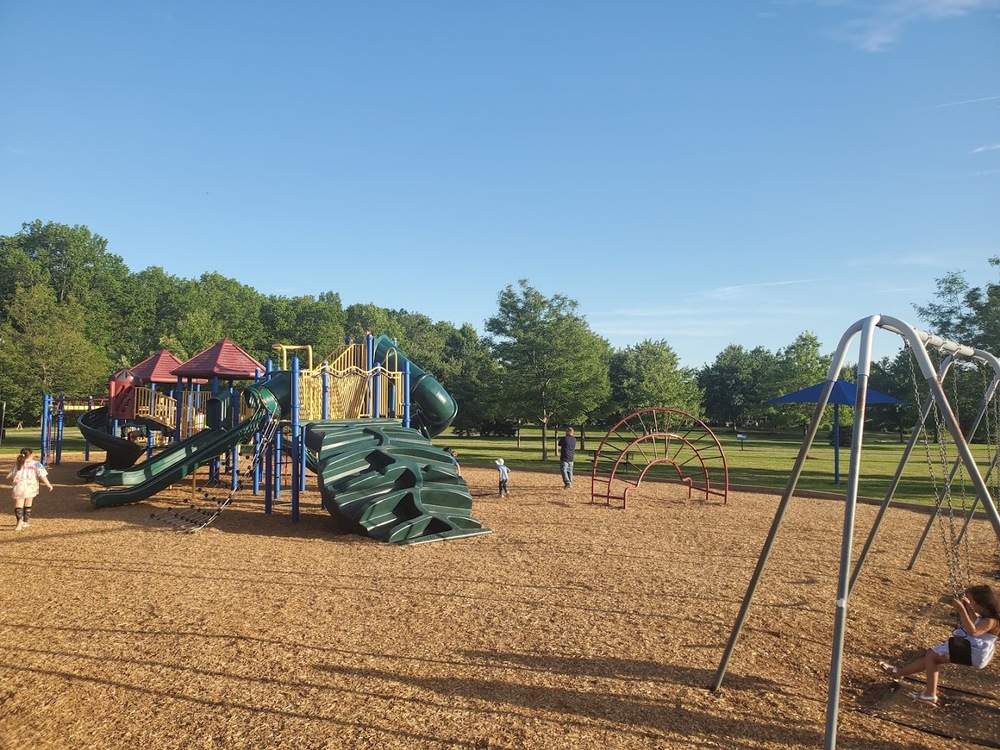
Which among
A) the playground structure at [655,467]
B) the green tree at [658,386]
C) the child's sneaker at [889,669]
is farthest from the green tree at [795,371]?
the child's sneaker at [889,669]

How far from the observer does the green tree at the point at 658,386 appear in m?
38.4

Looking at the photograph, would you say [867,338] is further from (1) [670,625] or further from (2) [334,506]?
(2) [334,506]

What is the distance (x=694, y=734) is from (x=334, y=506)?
25.8ft

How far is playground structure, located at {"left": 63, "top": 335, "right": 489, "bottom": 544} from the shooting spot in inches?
444

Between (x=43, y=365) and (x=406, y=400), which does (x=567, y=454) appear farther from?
(x=43, y=365)

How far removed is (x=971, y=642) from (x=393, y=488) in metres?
8.61

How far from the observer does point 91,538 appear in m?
11.2

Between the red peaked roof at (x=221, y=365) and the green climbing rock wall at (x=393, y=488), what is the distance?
8734mm

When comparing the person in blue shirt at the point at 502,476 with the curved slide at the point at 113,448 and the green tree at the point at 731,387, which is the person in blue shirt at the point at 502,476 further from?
the green tree at the point at 731,387

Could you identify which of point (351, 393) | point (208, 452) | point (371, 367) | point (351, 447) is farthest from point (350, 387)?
point (208, 452)

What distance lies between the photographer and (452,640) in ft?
20.6

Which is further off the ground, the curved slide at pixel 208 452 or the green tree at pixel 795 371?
the green tree at pixel 795 371

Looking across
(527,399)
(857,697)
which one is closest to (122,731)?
(857,697)

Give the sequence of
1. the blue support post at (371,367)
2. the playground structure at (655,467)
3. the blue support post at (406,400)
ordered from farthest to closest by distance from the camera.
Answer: the playground structure at (655,467) < the blue support post at (371,367) < the blue support post at (406,400)
